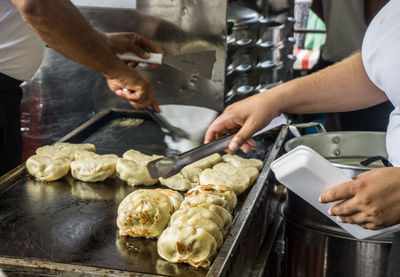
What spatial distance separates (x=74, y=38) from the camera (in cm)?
226

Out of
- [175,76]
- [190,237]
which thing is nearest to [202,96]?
[175,76]

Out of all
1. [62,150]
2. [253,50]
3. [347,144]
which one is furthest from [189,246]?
[253,50]

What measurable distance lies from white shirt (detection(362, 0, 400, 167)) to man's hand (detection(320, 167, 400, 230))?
162 mm

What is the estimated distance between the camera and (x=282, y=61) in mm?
4398

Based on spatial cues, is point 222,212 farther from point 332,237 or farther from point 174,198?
point 332,237

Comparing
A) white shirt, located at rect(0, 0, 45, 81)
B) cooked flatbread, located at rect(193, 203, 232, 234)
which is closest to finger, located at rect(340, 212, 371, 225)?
cooked flatbread, located at rect(193, 203, 232, 234)

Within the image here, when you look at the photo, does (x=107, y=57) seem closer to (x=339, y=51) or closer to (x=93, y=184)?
(x=93, y=184)

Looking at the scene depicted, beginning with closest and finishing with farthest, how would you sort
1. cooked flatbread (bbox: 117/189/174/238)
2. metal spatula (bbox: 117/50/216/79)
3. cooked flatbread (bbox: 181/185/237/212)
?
cooked flatbread (bbox: 117/189/174/238) → cooked flatbread (bbox: 181/185/237/212) → metal spatula (bbox: 117/50/216/79)

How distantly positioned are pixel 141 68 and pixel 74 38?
107 cm

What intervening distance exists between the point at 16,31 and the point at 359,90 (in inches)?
60.9

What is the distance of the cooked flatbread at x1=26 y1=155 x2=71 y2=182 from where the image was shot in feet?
7.34

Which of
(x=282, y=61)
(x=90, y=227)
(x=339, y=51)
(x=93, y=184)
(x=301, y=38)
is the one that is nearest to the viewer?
(x=90, y=227)

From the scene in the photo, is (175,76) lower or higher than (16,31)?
lower

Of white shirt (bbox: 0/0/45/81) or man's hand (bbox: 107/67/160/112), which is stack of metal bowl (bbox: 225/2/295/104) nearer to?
man's hand (bbox: 107/67/160/112)
